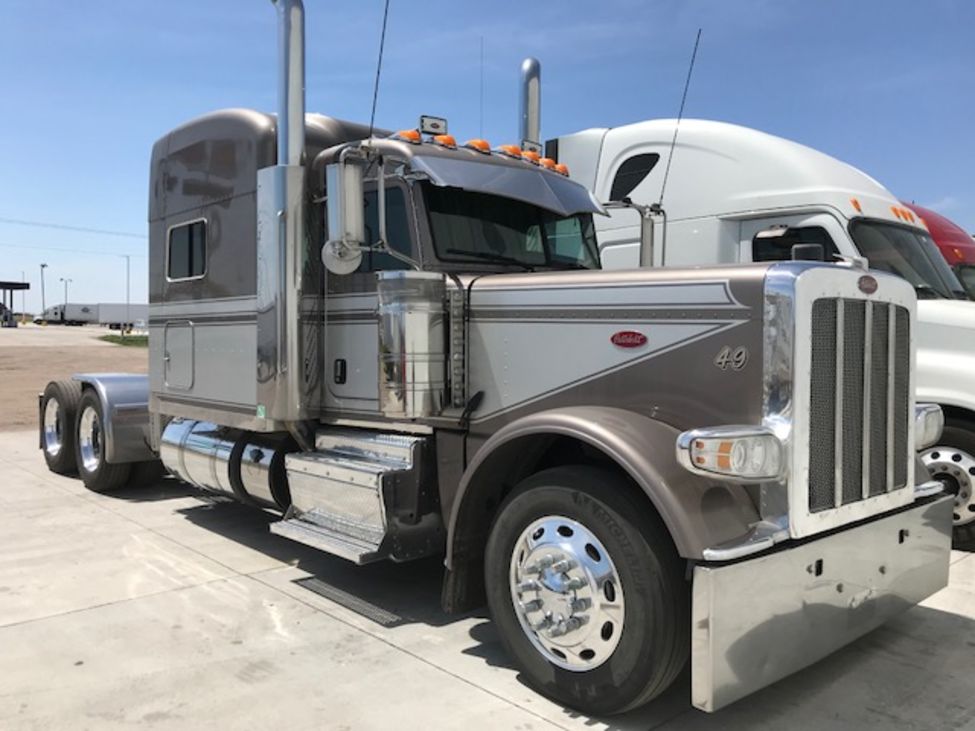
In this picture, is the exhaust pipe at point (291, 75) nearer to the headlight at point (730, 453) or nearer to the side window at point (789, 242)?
Answer: the headlight at point (730, 453)

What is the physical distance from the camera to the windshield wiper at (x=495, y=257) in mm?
4578

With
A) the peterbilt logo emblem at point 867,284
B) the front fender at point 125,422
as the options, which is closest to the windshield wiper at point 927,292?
the peterbilt logo emblem at point 867,284

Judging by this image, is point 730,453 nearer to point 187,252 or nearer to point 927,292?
point 927,292

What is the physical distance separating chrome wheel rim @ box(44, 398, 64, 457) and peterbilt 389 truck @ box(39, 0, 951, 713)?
11.1 feet

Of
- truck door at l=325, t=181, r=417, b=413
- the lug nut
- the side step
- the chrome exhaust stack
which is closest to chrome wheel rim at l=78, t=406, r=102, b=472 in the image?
the chrome exhaust stack

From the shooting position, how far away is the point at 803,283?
3.08 meters

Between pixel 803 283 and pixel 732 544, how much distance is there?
986 mm

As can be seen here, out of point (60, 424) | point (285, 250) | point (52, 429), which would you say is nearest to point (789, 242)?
point (285, 250)

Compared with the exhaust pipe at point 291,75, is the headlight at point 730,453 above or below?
below

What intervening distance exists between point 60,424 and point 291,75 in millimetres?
5246

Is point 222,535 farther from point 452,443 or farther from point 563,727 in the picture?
point 563,727

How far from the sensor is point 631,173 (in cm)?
788

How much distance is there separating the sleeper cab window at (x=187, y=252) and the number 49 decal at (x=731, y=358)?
4.02 meters

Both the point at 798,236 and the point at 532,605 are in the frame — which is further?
the point at 798,236
